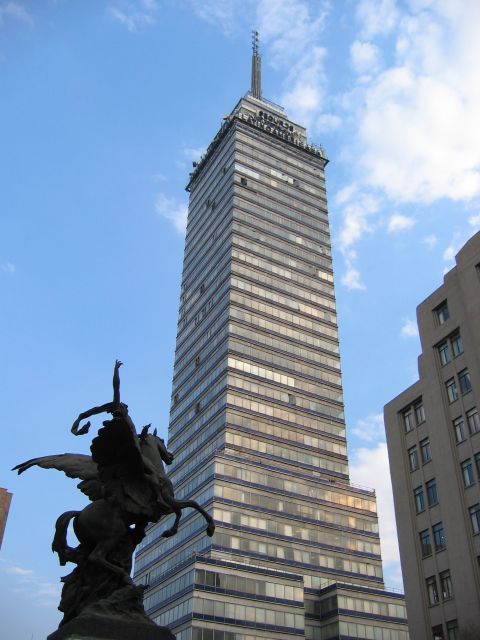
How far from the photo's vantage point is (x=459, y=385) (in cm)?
4403

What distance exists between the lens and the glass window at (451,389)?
4448 cm

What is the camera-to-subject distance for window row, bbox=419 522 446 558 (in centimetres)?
4240

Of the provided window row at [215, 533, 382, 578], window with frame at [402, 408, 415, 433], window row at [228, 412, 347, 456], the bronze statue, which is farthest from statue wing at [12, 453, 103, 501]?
window row at [228, 412, 347, 456]

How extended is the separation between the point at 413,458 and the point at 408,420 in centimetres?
309

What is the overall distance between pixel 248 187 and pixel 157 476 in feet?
352

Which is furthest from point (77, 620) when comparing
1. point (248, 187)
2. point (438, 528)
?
point (248, 187)

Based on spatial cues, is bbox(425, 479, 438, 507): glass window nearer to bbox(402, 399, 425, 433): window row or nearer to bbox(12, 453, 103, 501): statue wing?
bbox(402, 399, 425, 433): window row

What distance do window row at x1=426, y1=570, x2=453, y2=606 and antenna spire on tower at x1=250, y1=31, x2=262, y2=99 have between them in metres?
125

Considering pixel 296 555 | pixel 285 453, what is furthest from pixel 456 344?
pixel 285 453

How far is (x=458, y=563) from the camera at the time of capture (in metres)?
39.7

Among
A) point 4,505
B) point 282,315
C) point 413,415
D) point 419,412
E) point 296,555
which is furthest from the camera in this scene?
point 282,315

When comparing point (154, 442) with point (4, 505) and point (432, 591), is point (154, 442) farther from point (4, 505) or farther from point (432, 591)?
point (4, 505)

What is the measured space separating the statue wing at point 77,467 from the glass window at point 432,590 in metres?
33.1

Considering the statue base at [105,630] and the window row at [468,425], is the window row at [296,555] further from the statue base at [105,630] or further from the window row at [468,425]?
the statue base at [105,630]
